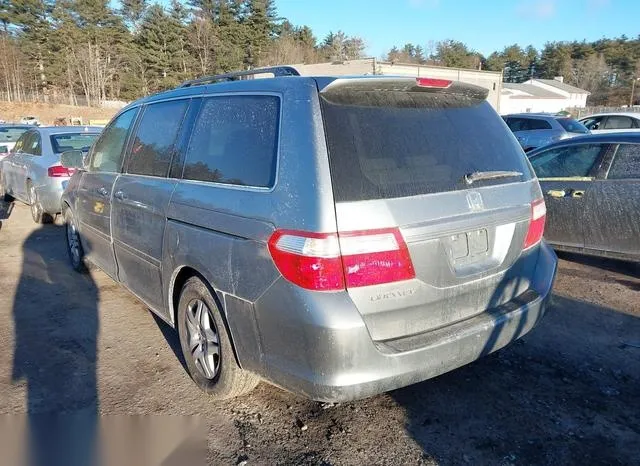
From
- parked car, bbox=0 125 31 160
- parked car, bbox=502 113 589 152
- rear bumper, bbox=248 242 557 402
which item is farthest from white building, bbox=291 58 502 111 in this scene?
rear bumper, bbox=248 242 557 402

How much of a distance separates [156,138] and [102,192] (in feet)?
3.27

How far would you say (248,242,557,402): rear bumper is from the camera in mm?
2271

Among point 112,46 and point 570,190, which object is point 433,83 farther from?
point 112,46

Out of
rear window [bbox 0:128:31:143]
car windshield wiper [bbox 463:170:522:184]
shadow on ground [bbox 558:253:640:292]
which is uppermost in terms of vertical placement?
rear window [bbox 0:128:31:143]

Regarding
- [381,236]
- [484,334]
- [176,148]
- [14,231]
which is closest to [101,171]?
[176,148]

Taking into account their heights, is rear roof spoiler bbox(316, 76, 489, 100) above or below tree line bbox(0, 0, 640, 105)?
below

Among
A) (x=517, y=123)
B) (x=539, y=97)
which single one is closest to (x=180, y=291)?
(x=517, y=123)

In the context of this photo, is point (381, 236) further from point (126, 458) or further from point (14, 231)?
point (14, 231)

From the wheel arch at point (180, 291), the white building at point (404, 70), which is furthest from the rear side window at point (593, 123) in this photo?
the wheel arch at point (180, 291)

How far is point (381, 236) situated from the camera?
2.31 metres

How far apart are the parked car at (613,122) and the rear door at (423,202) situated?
15911mm

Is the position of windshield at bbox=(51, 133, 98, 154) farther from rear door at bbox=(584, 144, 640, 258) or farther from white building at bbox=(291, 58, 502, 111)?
white building at bbox=(291, 58, 502, 111)

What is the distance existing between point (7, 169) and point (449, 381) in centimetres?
1002

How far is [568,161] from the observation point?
5855mm
